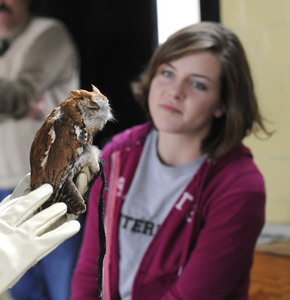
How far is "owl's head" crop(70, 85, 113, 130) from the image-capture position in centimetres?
62

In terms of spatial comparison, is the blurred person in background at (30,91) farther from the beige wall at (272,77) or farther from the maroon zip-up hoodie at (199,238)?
the maroon zip-up hoodie at (199,238)

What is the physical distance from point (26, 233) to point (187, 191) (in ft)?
2.15

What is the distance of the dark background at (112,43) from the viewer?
2.45 metres

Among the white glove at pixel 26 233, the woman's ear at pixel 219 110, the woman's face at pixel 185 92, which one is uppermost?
the white glove at pixel 26 233

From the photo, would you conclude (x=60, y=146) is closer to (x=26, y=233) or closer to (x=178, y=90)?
(x=26, y=233)

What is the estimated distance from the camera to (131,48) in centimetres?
250

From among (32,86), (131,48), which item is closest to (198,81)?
(32,86)

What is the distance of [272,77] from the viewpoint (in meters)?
1.79

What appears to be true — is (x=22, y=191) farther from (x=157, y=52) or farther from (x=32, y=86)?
(x=32, y=86)

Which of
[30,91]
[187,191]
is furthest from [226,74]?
[30,91]

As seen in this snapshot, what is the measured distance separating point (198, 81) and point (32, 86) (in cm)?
93

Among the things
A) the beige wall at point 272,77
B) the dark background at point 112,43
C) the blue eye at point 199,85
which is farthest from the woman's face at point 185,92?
the dark background at point 112,43

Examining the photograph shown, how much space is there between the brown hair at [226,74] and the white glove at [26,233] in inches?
26.9

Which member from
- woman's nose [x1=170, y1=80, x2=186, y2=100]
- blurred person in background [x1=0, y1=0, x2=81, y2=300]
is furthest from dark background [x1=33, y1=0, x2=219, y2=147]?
woman's nose [x1=170, y1=80, x2=186, y2=100]
